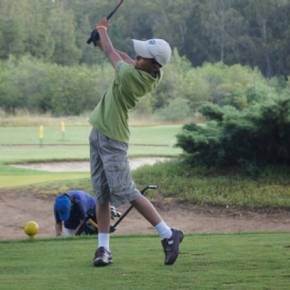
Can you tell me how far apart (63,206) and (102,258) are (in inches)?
149

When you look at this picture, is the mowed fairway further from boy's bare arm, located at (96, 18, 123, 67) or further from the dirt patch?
boy's bare arm, located at (96, 18, 123, 67)

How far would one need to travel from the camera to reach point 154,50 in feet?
22.6

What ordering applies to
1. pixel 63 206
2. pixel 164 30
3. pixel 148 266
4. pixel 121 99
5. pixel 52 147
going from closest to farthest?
1. pixel 148 266
2. pixel 121 99
3. pixel 63 206
4. pixel 52 147
5. pixel 164 30

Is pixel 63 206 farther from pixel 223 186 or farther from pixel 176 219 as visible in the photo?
pixel 223 186

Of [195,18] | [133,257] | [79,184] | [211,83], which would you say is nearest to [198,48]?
[195,18]

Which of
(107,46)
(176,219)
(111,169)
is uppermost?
(107,46)

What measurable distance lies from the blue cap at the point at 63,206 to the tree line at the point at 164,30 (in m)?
68.5

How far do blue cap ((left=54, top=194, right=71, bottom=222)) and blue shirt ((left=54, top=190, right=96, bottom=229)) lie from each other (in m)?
0.05

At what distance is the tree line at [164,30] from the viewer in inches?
3214

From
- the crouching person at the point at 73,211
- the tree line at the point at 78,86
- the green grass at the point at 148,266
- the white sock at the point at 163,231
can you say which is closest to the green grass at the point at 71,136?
the tree line at the point at 78,86

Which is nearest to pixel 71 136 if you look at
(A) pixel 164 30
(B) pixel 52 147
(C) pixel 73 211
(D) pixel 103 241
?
(B) pixel 52 147

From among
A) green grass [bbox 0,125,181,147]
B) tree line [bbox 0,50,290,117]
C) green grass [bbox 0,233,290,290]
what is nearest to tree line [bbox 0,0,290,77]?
tree line [bbox 0,50,290,117]

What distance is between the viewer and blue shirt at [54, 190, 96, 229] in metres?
10.6

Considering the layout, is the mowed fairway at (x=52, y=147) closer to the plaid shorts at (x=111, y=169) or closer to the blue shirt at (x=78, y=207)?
the blue shirt at (x=78, y=207)
